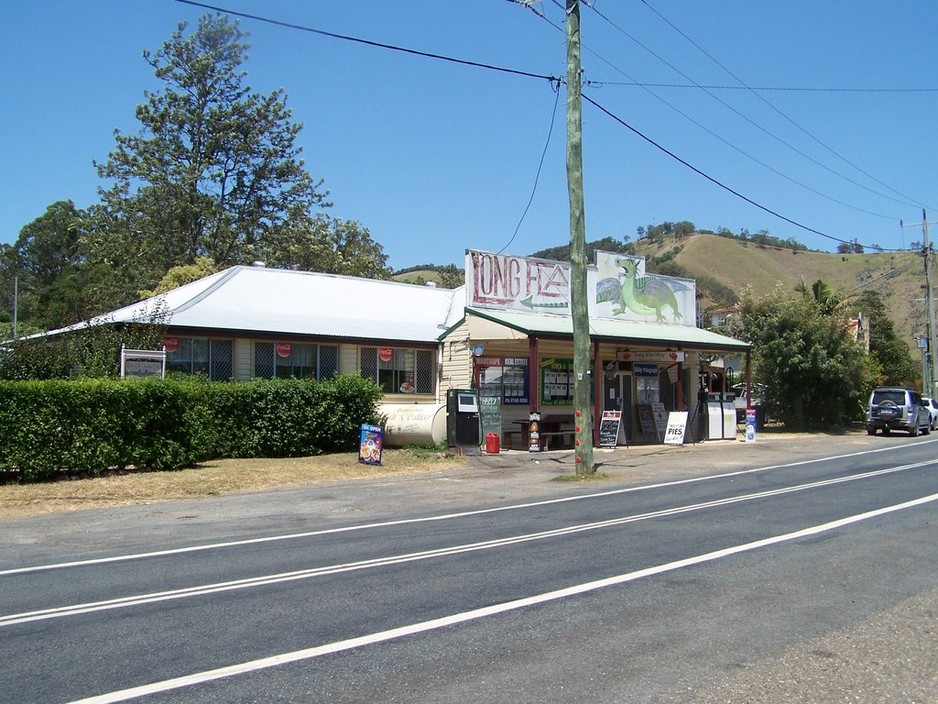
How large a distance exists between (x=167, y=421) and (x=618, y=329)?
569 inches

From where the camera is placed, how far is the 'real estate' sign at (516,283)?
2445 cm

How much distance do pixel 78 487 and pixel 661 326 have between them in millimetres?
20406

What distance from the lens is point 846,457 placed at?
22578mm

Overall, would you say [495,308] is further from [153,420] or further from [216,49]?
[216,49]

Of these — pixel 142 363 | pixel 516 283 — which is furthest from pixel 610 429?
pixel 142 363

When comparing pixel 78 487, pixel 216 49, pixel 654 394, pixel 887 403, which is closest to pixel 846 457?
pixel 654 394

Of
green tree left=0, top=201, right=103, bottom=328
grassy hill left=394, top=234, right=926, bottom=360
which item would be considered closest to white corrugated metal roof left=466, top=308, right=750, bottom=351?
green tree left=0, top=201, right=103, bottom=328

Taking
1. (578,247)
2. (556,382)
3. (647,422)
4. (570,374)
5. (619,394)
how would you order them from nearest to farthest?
1. (578,247)
2. (556,382)
3. (570,374)
4. (619,394)
5. (647,422)

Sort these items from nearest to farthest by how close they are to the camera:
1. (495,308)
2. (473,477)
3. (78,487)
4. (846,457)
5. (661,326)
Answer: (78,487)
(473,477)
(846,457)
(495,308)
(661,326)

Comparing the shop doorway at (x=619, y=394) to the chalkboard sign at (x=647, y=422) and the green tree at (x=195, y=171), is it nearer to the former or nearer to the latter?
the chalkboard sign at (x=647, y=422)

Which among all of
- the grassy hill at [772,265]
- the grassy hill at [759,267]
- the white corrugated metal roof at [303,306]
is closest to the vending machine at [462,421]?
the white corrugated metal roof at [303,306]

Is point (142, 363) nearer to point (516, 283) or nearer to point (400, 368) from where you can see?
point (400, 368)

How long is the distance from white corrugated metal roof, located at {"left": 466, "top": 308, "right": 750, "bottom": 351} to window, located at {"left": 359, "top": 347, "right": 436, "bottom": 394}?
315 cm

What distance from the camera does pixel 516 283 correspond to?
25547mm
